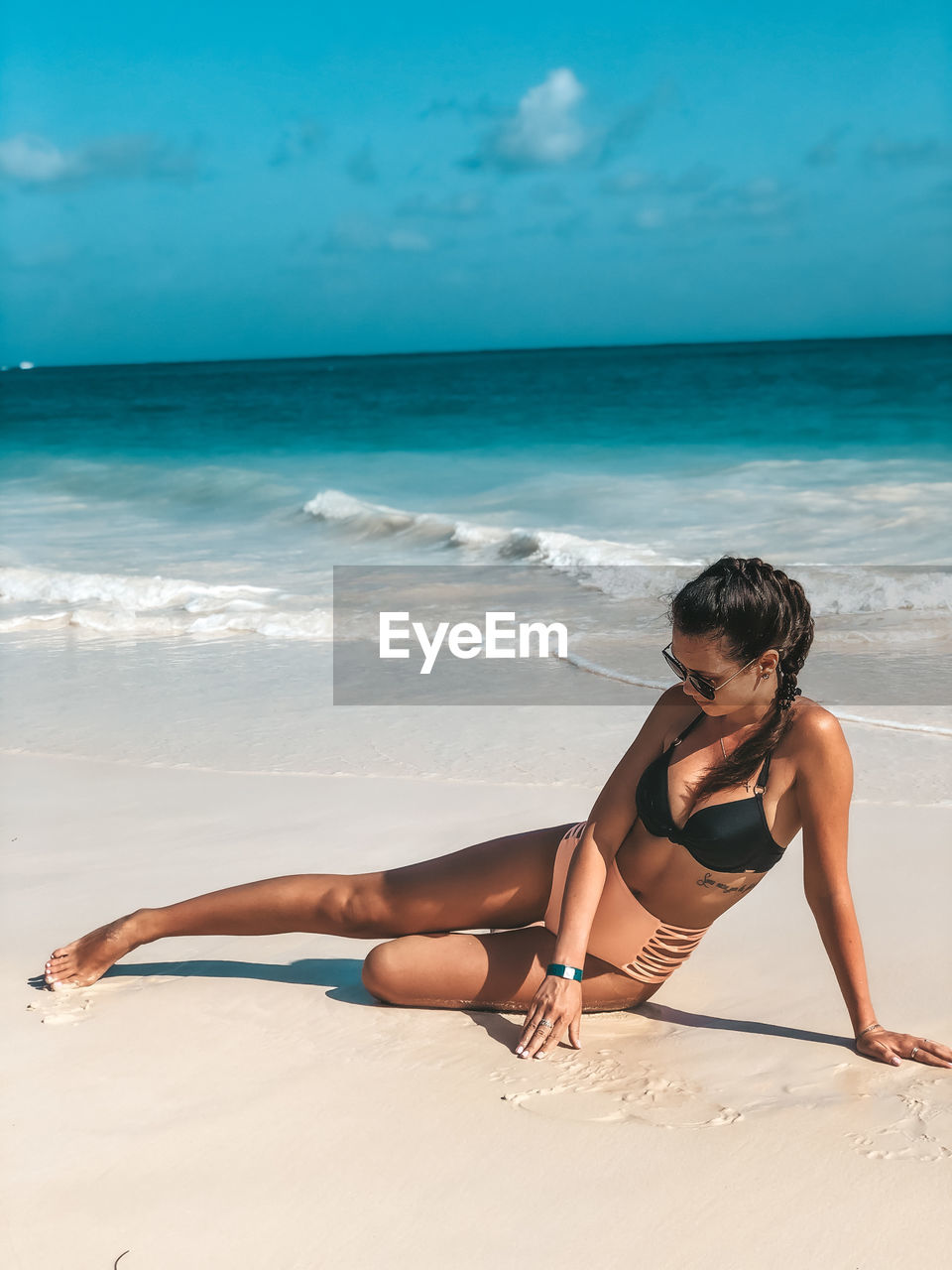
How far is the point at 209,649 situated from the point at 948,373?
3117 centimetres

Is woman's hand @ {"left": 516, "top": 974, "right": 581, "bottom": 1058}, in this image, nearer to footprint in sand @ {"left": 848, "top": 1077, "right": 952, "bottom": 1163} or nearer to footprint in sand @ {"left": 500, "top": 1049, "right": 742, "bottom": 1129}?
footprint in sand @ {"left": 500, "top": 1049, "right": 742, "bottom": 1129}

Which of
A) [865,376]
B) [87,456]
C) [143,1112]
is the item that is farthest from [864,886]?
[865,376]

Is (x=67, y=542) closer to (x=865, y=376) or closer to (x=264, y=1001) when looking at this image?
(x=264, y=1001)

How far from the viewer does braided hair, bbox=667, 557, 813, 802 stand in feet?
8.30

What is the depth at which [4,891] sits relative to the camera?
3865 millimetres

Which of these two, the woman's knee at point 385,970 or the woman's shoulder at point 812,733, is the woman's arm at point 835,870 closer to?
the woman's shoulder at point 812,733

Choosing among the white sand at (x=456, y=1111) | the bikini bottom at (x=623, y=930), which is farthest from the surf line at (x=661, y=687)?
the bikini bottom at (x=623, y=930)

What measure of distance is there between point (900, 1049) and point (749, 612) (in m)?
1.05

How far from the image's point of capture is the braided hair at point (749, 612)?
2.53 m

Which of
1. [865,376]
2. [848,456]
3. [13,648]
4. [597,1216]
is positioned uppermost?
[865,376]

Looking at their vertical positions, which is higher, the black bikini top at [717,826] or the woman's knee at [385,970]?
the black bikini top at [717,826]

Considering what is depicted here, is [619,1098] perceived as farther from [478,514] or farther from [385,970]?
[478,514]

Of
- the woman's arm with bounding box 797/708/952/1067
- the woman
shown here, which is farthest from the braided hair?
the woman's arm with bounding box 797/708/952/1067

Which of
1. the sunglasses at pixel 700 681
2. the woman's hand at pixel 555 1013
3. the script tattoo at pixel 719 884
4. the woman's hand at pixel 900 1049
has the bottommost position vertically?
the woman's hand at pixel 900 1049
